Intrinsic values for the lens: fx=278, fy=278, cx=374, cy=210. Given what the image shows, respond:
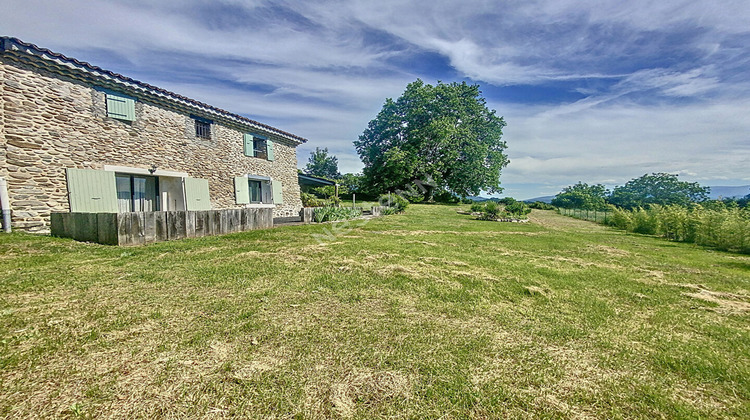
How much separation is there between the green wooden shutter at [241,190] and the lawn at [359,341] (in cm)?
924

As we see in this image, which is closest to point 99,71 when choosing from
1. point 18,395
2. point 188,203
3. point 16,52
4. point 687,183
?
point 16,52

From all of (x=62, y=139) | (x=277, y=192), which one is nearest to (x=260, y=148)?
(x=277, y=192)

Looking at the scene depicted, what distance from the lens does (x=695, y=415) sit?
73.1 inches

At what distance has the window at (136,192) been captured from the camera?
10.6 m

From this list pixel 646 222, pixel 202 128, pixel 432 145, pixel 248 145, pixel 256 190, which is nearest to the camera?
pixel 202 128

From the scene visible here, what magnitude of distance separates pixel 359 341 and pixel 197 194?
1289 centimetres

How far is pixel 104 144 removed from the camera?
955cm

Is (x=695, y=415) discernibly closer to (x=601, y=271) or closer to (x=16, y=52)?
(x=601, y=271)

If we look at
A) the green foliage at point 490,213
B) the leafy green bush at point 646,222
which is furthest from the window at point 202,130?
the leafy green bush at point 646,222

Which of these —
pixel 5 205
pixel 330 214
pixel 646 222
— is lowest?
pixel 646 222

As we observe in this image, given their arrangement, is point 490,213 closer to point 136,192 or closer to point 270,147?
point 270,147

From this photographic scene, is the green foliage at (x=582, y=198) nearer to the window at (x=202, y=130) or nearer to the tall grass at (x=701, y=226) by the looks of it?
the tall grass at (x=701, y=226)

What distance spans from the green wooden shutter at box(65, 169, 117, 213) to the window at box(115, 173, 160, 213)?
3.66 ft

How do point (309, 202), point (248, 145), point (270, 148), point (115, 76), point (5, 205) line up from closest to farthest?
point (5, 205), point (115, 76), point (248, 145), point (270, 148), point (309, 202)
